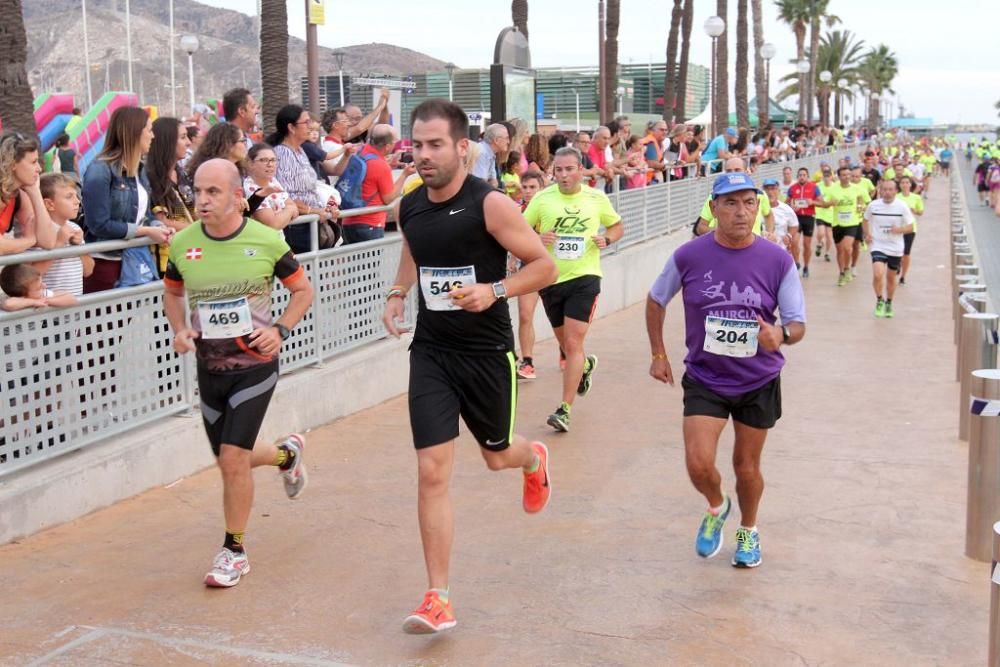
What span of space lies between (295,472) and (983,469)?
344 centimetres

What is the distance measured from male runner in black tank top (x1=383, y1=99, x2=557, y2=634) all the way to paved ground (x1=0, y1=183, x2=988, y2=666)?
0.55m

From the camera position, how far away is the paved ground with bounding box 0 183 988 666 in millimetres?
4898

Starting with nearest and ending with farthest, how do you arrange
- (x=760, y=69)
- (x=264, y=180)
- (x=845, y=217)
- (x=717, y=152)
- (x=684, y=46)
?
(x=264, y=180) → (x=845, y=217) → (x=717, y=152) → (x=684, y=46) → (x=760, y=69)

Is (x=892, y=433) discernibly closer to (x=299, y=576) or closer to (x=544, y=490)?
(x=544, y=490)

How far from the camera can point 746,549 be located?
5.87 m

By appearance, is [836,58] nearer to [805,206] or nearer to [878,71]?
[878,71]

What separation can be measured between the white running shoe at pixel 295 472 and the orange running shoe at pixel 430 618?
1.51 m

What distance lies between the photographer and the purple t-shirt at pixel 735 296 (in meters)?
5.59

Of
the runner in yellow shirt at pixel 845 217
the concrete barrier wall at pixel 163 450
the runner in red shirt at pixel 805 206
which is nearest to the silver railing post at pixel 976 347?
the concrete barrier wall at pixel 163 450

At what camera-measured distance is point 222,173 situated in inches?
211

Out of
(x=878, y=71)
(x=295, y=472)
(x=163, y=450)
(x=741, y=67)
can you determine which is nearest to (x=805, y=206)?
(x=163, y=450)

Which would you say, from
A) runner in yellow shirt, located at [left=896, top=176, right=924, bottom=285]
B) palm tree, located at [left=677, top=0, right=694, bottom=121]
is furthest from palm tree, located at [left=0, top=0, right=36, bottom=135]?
palm tree, located at [left=677, top=0, right=694, bottom=121]

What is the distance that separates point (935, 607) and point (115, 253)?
473 cm

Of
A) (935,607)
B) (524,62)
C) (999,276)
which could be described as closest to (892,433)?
(935,607)
